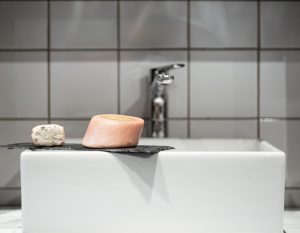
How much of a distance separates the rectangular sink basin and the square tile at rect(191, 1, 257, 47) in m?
0.45

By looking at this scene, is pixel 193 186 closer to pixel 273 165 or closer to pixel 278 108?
pixel 273 165

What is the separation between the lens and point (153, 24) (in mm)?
1199

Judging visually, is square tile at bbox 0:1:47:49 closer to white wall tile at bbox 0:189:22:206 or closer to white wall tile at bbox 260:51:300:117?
white wall tile at bbox 0:189:22:206

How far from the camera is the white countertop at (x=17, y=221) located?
0.94 meters

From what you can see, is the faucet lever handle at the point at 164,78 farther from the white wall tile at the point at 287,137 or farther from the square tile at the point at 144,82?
the white wall tile at the point at 287,137

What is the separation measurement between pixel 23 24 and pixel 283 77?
650 mm

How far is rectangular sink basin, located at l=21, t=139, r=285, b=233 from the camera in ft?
2.70

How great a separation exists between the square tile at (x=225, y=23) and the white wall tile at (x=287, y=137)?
0.67 ft

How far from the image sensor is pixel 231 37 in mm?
1200

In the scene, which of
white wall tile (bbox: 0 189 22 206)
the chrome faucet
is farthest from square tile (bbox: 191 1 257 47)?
white wall tile (bbox: 0 189 22 206)

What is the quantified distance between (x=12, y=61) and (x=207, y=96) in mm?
487

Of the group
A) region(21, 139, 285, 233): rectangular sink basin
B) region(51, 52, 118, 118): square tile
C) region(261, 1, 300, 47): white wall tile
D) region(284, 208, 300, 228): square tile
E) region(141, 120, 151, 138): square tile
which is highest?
region(261, 1, 300, 47): white wall tile

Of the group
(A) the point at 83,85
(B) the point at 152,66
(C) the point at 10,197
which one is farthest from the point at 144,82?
(C) the point at 10,197

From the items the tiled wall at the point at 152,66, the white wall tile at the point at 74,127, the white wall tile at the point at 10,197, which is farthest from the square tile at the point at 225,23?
the white wall tile at the point at 10,197
